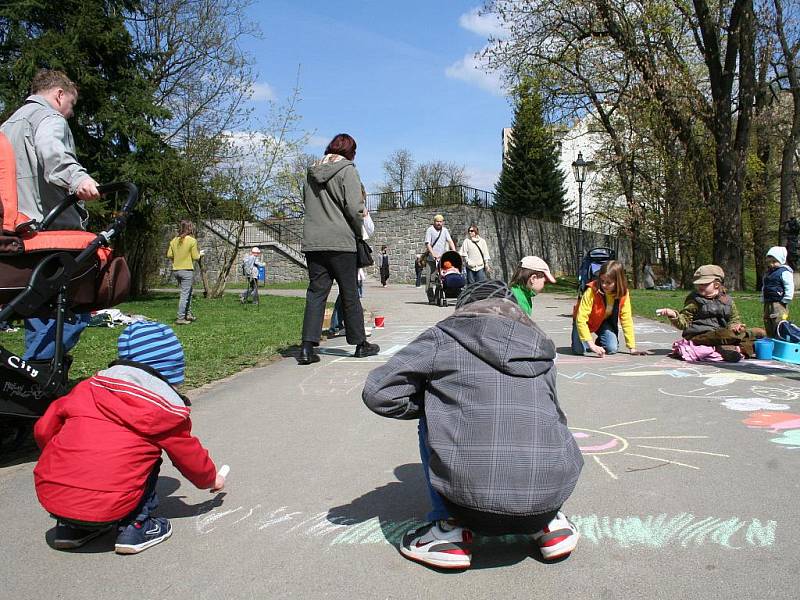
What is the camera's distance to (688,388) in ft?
19.6

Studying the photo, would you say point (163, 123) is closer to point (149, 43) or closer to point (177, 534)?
point (149, 43)

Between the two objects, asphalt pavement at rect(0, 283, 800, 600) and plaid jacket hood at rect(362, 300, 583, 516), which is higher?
plaid jacket hood at rect(362, 300, 583, 516)

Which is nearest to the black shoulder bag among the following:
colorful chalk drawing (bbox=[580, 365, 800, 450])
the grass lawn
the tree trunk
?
the grass lawn

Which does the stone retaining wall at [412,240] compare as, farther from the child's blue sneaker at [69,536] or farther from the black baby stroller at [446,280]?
the child's blue sneaker at [69,536]

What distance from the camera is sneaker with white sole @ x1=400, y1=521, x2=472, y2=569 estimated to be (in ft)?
8.55

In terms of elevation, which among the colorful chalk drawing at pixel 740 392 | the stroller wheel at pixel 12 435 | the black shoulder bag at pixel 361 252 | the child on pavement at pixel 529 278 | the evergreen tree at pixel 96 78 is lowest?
the colorful chalk drawing at pixel 740 392

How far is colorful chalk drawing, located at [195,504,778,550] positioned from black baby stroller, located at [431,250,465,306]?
7.10m

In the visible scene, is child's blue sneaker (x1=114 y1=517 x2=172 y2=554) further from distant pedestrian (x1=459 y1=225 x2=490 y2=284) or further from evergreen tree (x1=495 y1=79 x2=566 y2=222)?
evergreen tree (x1=495 y1=79 x2=566 y2=222)

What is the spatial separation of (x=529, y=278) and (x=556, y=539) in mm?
3459

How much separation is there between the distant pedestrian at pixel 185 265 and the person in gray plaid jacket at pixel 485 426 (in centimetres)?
973

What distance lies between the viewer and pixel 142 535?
2.81 meters

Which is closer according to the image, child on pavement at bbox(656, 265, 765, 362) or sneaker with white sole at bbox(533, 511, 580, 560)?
sneaker with white sole at bbox(533, 511, 580, 560)

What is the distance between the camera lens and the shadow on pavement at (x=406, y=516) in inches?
109

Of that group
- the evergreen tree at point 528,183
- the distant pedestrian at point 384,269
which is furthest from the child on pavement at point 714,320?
the evergreen tree at point 528,183
